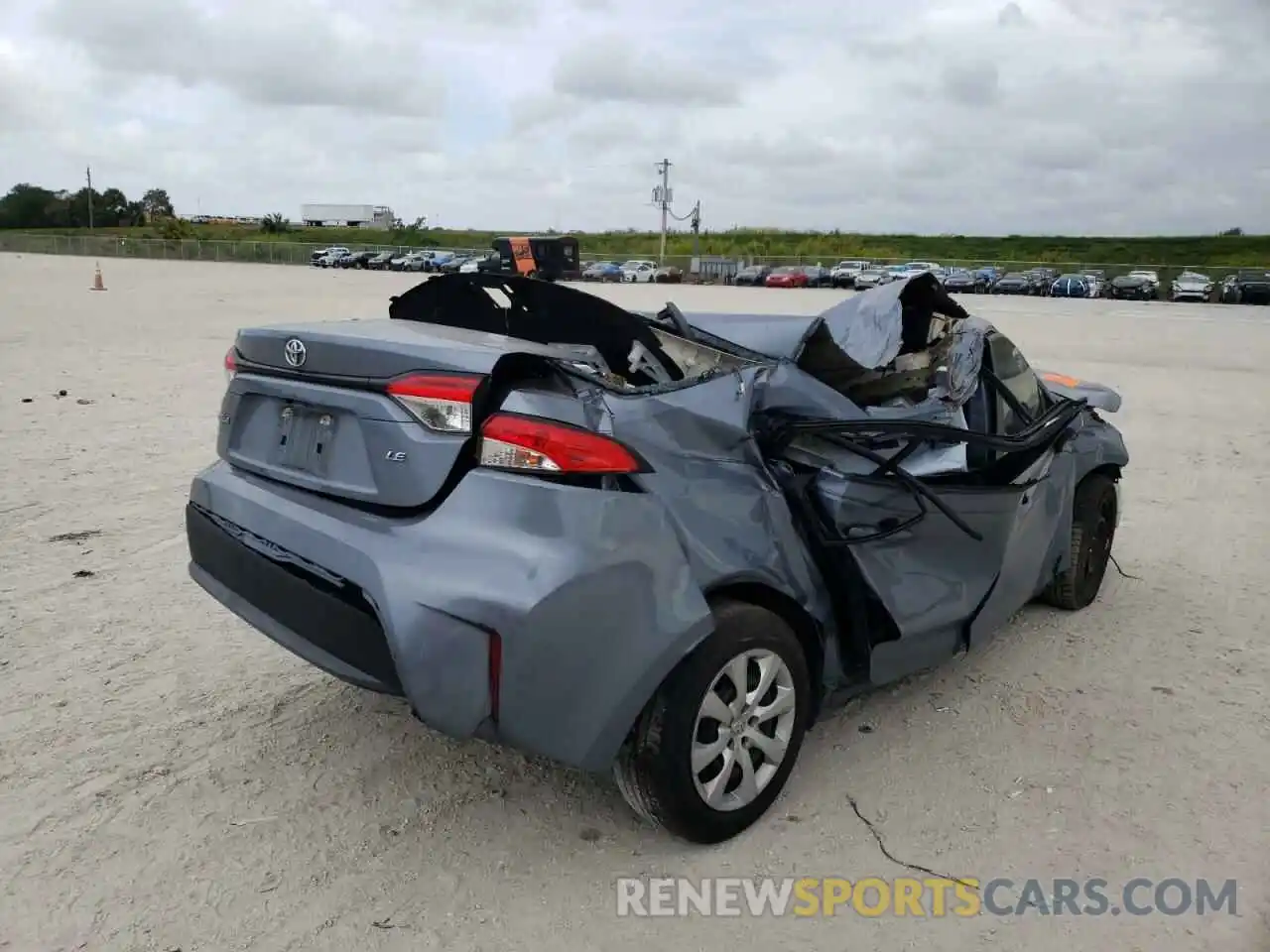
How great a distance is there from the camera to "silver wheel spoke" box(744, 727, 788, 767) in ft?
10.0

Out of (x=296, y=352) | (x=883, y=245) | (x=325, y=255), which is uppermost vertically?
(x=883, y=245)

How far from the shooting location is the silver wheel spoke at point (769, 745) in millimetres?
3061

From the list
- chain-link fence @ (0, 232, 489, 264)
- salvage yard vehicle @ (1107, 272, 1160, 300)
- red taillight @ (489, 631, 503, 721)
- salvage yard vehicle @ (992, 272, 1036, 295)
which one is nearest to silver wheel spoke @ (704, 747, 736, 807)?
red taillight @ (489, 631, 503, 721)

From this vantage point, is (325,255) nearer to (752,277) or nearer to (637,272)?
(637,272)

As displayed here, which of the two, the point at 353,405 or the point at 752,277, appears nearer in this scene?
the point at 353,405

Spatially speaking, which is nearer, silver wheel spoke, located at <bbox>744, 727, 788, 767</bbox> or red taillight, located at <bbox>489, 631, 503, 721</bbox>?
red taillight, located at <bbox>489, 631, 503, 721</bbox>

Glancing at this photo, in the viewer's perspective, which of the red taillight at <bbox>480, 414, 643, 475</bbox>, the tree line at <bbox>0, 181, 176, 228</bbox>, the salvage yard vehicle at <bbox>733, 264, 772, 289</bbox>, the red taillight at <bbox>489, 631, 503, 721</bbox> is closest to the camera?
the red taillight at <bbox>489, 631, 503, 721</bbox>

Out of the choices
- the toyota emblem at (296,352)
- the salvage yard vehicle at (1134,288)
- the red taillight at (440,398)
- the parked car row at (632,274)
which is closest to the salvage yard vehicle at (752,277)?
the parked car row at (632,274)

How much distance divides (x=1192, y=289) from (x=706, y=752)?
50.2m

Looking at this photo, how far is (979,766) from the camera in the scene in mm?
3584

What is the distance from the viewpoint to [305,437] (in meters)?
3.10

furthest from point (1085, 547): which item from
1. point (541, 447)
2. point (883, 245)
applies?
point (883, 245)

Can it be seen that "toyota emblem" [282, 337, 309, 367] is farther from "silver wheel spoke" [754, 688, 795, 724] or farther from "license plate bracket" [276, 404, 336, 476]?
"silver wheel spoke" [754, 688, 795, 724]

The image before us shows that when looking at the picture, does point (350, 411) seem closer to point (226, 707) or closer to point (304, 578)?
point (304, 578)
